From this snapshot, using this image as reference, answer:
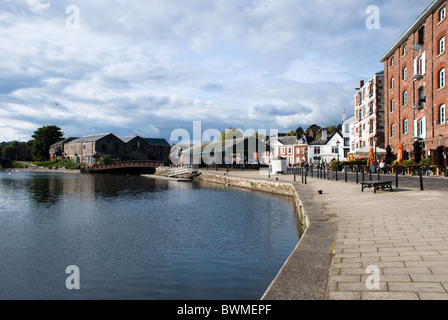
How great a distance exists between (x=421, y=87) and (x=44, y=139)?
327ft

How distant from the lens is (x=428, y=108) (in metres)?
26.3

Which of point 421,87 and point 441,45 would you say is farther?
point 421,87

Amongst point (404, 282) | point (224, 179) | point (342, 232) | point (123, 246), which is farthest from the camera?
point (224, 179)

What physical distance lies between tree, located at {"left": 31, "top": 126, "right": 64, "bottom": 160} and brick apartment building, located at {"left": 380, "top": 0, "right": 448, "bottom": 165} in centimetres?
9452

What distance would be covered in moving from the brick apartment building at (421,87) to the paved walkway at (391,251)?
16.1 m

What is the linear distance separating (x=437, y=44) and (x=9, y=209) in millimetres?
30819

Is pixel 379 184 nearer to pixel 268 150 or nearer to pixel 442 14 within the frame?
pixel 442 14

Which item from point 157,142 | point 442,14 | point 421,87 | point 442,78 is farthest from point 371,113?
point 157,142

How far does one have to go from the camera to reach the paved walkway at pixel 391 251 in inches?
176

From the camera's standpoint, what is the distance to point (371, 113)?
4250 centimetres

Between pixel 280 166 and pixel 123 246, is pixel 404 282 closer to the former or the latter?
pixel 123 246

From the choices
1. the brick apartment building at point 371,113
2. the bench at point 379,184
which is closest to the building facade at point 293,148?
the brick apartment building at point 371,113

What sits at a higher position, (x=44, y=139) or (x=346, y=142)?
(x=44, y=139)
